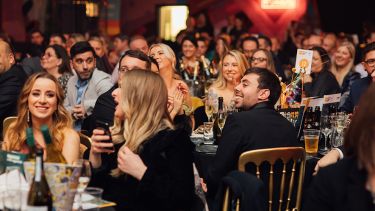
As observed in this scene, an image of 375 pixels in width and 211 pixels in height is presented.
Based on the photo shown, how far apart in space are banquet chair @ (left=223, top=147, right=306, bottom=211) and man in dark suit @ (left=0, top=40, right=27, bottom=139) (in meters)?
2.78

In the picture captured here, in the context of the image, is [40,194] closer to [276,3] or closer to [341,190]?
[341,190]

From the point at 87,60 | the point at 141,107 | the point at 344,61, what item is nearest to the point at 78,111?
the point at 87,60

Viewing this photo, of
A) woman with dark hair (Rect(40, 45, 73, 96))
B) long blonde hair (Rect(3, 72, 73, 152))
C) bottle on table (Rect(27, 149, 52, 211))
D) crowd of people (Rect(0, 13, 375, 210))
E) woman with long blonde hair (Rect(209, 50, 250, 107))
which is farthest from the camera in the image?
woman with dark hair (Rect(40, 45, 73, 96))

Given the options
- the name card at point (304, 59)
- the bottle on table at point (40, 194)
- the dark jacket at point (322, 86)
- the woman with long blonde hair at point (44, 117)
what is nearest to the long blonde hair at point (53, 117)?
the woman with long blonde hair at point (44, 117)

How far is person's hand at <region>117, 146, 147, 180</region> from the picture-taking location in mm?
3684

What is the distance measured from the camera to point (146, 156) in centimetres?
375

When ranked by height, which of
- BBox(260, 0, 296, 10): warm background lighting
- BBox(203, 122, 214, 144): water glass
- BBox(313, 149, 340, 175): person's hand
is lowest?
BBox(203, 122, 214, 144): water glass

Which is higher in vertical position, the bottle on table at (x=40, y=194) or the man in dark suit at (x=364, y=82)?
the man in dark suit at (x=364, y=82)

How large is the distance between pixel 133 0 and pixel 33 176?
15414 millimetres

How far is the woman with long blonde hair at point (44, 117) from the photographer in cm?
427

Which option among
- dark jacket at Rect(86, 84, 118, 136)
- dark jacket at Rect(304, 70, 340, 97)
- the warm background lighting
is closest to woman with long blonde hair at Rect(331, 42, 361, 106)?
dark jacket at Rect(304, 70, 340, 97)

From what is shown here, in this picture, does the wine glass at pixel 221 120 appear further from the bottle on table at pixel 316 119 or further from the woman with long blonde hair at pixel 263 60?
the woman with long blonde hair at pixel 263 60

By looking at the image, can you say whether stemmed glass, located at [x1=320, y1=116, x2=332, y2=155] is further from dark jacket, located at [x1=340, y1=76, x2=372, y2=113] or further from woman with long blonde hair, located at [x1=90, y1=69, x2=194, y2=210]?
woman with long blonde hair, located at [x1=90, y1=69, x2=194, y2=210]

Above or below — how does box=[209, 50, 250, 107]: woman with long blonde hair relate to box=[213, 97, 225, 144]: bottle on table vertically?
above
